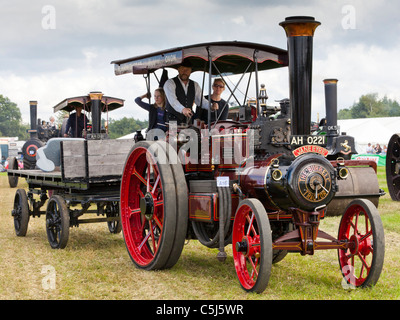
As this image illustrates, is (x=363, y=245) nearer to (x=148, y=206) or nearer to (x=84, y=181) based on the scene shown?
(x=148, y=206)

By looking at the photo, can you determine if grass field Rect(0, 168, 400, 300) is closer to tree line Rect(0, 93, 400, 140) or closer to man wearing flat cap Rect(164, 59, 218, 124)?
man wearing flat cap Rect(164, 59, 218, 124)

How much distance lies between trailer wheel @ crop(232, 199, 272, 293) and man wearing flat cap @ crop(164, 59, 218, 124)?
145 cm

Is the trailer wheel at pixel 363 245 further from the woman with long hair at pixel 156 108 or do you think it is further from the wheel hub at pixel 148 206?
the woman with long hair at pixel 156 108

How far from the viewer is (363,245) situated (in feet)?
14.2

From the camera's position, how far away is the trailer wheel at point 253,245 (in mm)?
4035

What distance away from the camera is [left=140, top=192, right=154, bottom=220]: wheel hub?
17.1 ft

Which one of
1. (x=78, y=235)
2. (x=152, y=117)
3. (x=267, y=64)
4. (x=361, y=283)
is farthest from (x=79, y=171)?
(x=361, y=283)

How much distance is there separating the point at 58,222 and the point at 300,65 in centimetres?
351

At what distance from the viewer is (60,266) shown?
5535mm

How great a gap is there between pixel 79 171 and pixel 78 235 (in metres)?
1.51

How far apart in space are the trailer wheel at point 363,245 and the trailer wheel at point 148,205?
142 cm

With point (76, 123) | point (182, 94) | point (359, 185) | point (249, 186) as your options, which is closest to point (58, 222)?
point (182, 94)

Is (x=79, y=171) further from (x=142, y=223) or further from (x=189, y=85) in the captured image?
(x=189, y=85)

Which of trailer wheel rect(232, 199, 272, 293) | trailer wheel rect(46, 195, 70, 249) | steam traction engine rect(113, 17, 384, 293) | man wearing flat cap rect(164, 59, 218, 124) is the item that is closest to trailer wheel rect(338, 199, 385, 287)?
steam traction engine rect(113, 17, 384, 293)
